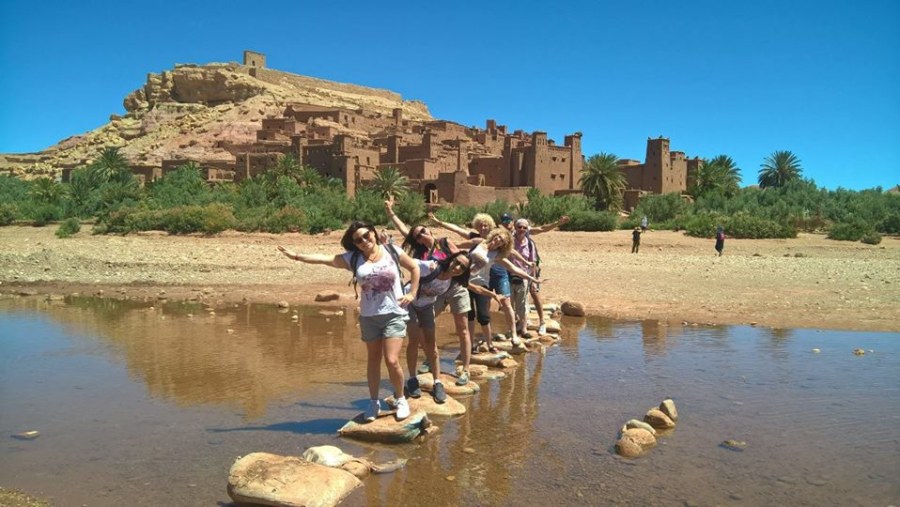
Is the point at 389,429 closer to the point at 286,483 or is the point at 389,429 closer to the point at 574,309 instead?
the point at 286,483

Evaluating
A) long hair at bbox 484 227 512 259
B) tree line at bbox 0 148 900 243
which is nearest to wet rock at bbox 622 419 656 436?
long hair at bbox 484 227 512 259

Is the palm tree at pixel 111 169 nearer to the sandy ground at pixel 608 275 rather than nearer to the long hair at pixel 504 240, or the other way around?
the sandy ground at pixel 608 275

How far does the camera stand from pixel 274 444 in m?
5.33

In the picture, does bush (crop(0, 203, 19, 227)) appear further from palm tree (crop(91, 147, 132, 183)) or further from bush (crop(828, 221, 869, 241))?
bush (crop(828, 221, 869, 241))

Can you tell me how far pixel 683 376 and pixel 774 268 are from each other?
A: 46.4 feet

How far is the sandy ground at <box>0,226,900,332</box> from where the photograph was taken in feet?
43.0

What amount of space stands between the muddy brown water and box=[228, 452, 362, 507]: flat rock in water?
0.55 ft

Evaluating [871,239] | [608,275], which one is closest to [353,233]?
[608,275]

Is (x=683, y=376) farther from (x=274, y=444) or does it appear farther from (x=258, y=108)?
(x=258, y=108)

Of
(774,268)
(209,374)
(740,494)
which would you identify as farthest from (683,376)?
(774,268)

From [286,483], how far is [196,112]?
83.5 metres

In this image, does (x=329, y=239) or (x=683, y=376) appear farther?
(x=329, y=239)

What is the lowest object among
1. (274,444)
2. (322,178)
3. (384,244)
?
(274,444)

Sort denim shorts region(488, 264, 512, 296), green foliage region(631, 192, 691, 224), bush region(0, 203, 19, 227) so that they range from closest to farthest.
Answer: denim shorts region(488, 264, 512, 296) → bush region(0, 203, 19, 227) → green foliage region(631, 192, 691, 224)
